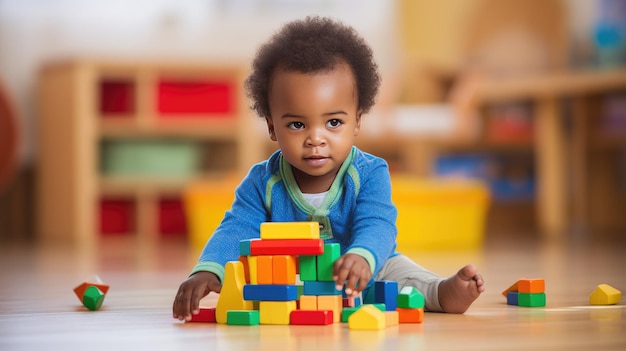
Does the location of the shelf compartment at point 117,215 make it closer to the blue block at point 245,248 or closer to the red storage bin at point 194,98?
the red storage bin at point 194,98

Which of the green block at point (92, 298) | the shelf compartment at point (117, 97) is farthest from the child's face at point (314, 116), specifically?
the shelf compartment at point (117, 97)

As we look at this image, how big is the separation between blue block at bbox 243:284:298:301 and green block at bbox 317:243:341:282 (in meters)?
0.03

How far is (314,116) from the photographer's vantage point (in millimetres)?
1165

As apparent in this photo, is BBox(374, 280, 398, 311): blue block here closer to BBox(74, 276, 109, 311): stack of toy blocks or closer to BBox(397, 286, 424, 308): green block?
BBox(397, 286, 424, 308): green block

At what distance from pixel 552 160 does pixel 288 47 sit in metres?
2.64

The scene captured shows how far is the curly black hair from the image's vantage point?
1173 millimetres

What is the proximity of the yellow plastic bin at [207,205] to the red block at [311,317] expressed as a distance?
168 centimetres

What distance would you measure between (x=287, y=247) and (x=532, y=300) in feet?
1.30

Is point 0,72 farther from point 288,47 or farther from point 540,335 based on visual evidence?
point 540,335

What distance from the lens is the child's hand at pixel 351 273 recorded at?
1051mm

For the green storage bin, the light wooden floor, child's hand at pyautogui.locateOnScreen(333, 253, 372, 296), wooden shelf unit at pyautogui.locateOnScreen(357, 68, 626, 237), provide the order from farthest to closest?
the green storage bin < wooden shelf unit at pyautogui.locateOnScreen(357, 68, 626, 237) < child's hand at pyautogui.locateOnScreen(333, 253, 372, 296) < the light wooden floor

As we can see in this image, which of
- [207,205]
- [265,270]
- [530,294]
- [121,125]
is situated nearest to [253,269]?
[265,270]

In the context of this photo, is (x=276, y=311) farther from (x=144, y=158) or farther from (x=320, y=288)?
(x=144, y=158)

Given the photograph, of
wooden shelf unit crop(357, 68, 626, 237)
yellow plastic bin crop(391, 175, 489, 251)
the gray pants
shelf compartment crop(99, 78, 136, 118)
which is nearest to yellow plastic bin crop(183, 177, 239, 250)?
yellow plastic bin crop(391, 175, 489, 251)
